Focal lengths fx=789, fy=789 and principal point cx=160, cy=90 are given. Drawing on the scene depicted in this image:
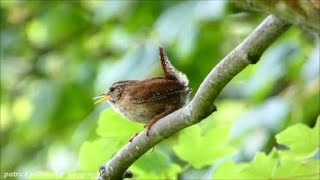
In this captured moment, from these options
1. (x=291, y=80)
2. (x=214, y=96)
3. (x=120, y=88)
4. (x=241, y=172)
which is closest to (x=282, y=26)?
(x=214, y=96)

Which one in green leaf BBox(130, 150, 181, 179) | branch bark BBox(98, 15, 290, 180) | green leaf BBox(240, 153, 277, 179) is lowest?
green leaf BBox(240, 153, 277, 179)

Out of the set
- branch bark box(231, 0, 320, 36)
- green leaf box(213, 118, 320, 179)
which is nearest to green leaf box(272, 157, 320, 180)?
green leaf box(213, 118, 320, 179)

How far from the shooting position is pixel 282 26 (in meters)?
0.96

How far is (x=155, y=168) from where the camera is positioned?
1549 millimetres

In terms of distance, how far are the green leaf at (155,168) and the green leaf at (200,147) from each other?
0.07 meters

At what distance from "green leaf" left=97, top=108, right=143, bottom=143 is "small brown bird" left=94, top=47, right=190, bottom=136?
2 cm

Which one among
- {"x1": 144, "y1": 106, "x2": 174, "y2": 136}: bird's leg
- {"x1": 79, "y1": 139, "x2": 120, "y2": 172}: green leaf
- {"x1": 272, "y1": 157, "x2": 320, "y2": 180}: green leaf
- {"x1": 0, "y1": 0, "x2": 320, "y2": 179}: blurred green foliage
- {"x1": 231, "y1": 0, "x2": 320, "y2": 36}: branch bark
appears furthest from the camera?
{"x1": 0, "y1": 0, "x2": 320, "y2": 179}: blurred green foliage

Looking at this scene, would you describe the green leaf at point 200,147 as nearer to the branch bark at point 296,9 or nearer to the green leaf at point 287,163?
the green leaf at point 287,163

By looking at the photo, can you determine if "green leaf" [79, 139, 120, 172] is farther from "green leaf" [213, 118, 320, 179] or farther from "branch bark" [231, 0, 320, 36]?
"branch bark" [231, 0, 320, 36]

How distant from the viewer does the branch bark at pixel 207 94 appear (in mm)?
998

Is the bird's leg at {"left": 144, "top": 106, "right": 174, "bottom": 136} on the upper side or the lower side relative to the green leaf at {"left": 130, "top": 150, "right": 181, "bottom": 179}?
upper

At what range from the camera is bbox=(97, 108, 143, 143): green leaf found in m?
1.58

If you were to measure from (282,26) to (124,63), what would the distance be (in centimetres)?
194

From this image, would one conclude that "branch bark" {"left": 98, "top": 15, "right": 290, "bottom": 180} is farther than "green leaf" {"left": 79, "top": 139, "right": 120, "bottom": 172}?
No
